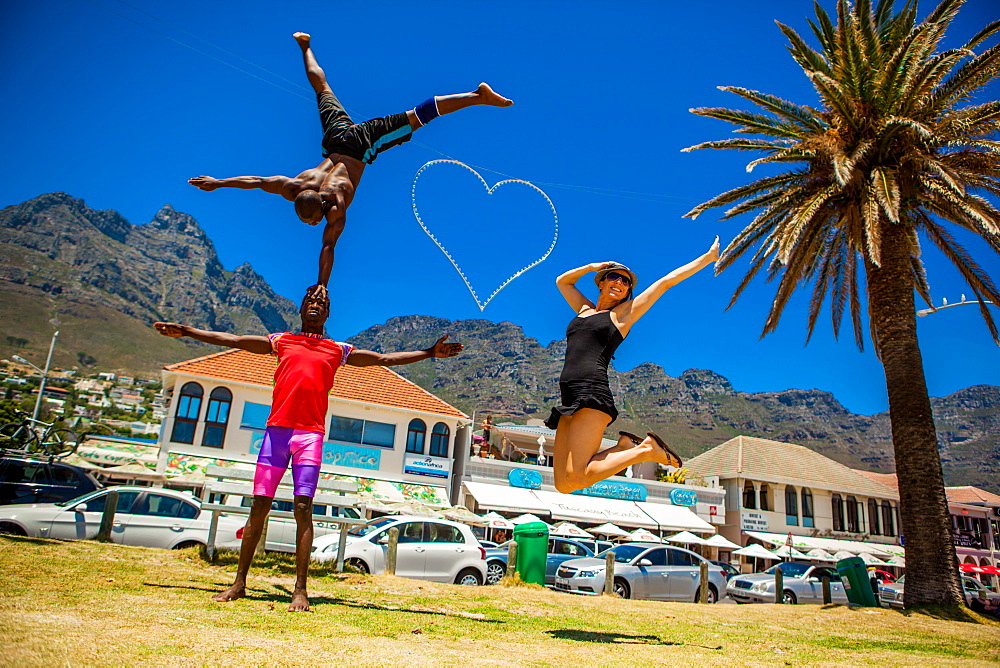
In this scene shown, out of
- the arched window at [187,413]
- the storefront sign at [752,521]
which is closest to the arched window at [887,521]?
the storefront sign at [752,521]

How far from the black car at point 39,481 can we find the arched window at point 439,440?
19.5 meters

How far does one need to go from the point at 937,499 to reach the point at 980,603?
2.66 m

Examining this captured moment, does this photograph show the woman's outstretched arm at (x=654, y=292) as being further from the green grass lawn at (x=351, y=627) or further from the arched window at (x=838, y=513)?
the arched window at (x=838, y=513)

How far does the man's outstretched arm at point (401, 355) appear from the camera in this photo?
6.14 metres

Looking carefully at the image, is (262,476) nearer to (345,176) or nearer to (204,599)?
(204,599)

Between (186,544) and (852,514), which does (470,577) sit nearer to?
(186,544)

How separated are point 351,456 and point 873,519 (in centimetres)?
3863

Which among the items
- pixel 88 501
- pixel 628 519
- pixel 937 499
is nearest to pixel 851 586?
pixel 937 499

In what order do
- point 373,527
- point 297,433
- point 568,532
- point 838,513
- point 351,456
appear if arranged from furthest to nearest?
point 838,513, point 351,456, point 568,532, point 373,527, point 297,433

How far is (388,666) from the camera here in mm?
3254

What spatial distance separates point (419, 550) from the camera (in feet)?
46.4

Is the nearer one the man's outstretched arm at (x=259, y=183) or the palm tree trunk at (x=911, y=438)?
the man's outstretched arm at (x=259, y=183)

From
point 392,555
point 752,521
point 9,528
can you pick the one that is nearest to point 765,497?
point 752,521

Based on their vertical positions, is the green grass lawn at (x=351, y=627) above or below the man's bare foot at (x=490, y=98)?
below
